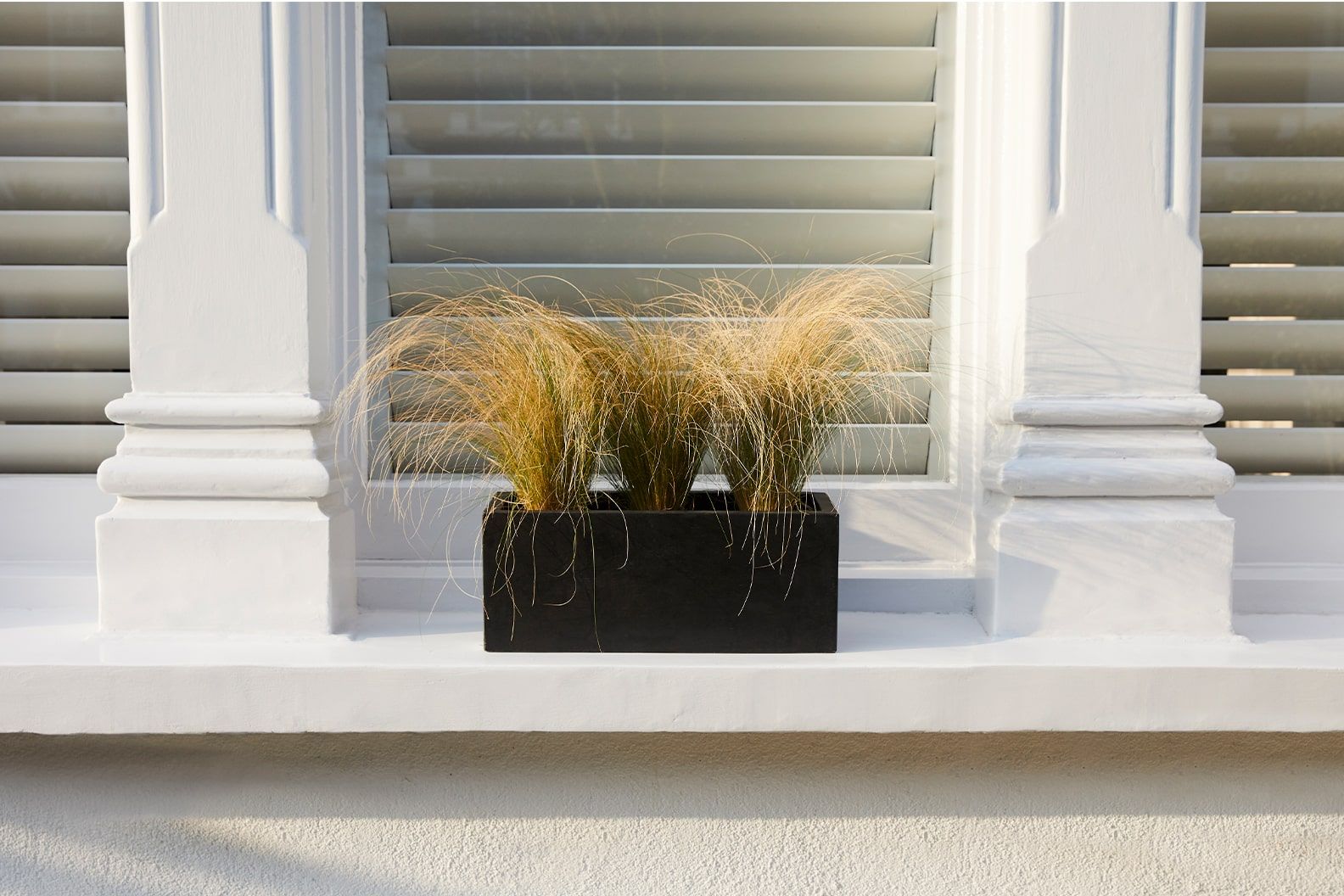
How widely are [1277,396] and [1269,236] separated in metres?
0.29

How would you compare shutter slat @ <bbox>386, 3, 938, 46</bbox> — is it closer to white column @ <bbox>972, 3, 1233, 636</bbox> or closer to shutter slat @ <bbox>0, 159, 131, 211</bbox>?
white column @ <bbox>972, 3, 1233, 636</bbox>

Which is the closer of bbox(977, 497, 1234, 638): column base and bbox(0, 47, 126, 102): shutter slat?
bbox(977, 497, 1234, 638): column base

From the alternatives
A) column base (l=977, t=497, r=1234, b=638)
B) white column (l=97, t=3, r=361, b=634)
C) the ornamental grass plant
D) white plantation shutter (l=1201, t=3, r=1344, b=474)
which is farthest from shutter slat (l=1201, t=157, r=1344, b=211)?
white column (l=97, t=3, r=361, b=634)

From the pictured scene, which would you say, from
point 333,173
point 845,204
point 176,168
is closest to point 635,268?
point 845,204

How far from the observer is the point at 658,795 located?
1624mm

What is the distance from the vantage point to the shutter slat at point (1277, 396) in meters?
1.96

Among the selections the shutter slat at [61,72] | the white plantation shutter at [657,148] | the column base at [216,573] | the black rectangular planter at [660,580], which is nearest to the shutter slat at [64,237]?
the shutter slat at [61,72]

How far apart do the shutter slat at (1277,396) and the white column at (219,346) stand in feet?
5.10

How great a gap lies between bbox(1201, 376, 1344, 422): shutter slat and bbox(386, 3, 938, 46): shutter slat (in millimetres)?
823

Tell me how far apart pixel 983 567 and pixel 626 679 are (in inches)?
24.6

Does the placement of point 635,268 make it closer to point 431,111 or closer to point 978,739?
point 431,111

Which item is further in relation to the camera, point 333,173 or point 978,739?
point 333,173

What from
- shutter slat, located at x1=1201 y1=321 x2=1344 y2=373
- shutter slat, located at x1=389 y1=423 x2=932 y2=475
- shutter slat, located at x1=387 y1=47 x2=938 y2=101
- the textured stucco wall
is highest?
shutter slat, located at x1=387 y1=47 x2=938 y2=101

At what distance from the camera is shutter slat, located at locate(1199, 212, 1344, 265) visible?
6.45 feet
